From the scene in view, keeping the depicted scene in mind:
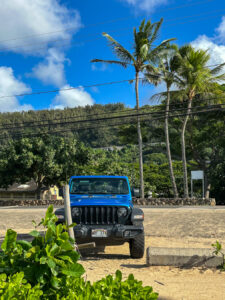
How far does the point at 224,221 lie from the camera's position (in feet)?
44.3

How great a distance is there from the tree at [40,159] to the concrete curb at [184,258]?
2658 centimetres

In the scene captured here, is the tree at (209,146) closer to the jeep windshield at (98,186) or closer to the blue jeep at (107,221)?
the jeep windshield at (98,186)

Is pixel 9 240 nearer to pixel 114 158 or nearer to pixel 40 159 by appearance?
pixel 40 159

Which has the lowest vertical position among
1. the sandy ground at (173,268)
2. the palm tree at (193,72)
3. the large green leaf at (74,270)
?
the sandy ground at (173,268)

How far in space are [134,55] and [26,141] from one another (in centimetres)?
1360

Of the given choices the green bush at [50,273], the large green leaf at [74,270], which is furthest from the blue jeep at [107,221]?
the large green leaf at [74,270]

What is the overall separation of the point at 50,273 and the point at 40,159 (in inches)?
1211

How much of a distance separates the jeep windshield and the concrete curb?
7.51 feet

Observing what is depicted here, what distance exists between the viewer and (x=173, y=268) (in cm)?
672

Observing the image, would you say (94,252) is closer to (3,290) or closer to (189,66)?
(3,290)

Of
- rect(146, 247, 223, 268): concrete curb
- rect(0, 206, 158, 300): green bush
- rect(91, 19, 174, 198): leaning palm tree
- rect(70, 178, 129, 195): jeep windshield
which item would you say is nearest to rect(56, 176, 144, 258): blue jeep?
rect(70, 178, 129, 195): jeep windshield

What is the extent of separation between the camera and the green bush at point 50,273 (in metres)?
2.44

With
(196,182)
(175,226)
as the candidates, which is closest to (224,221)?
(175,226)

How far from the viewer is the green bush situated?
244cm
